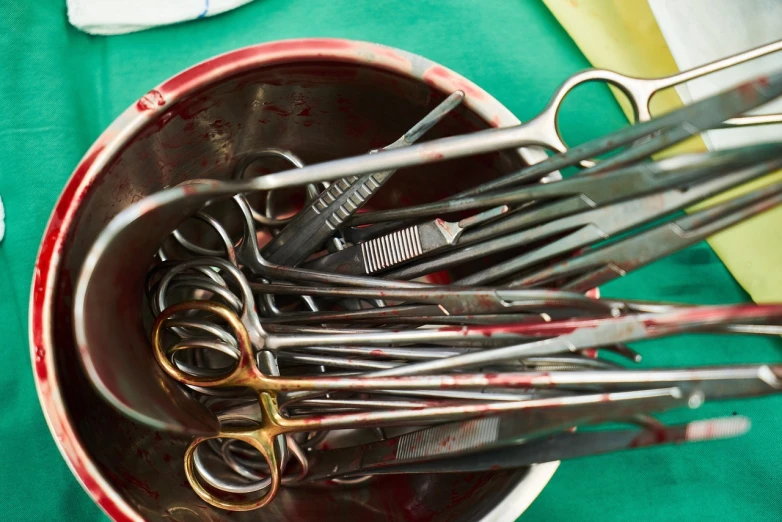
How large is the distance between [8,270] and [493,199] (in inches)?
14.9

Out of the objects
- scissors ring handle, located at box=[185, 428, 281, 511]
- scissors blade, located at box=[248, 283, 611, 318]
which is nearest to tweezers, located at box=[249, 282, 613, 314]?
scissors blade, located at box=[248, 283, 611, 318]

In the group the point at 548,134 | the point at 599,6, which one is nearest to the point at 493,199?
the point at 548,134

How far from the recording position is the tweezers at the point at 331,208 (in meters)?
0.39

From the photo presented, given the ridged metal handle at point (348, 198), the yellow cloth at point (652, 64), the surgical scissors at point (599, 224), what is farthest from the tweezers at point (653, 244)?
the yellow cloth at point (652, 64)

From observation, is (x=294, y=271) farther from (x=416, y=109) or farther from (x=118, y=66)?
(x=118, y=66)

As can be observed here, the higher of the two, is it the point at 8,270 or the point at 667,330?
the point at 8,270

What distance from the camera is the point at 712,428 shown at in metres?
0.28

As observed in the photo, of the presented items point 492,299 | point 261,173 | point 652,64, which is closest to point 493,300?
point 492,299

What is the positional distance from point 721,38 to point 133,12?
1.67 ft

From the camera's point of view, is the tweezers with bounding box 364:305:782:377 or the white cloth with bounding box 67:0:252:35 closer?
the tweezers with bounding box 364:305:782:377

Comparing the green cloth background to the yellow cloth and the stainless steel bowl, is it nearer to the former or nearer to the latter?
the yellow cloth

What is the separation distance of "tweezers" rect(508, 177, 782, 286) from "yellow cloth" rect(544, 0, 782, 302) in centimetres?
26

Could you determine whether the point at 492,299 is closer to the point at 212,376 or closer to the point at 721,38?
the point at 212,376

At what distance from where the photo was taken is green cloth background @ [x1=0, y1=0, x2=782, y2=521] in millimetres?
488
